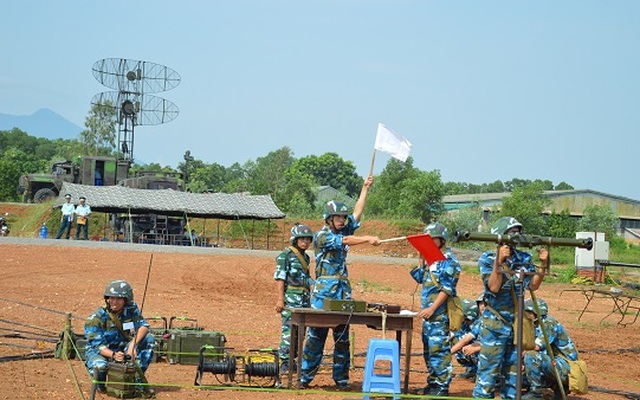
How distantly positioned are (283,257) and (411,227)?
3913cm

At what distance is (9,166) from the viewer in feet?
245

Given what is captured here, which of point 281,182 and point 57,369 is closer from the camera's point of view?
point 57,369

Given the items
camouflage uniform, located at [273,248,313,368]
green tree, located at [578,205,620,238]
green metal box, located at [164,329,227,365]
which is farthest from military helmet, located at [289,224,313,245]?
green tree, located at [578,205,620,238]

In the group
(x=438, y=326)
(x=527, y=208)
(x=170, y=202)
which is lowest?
(x=438, y=326)

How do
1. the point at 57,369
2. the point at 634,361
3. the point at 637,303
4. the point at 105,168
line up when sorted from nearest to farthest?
the point at 57,369, the point at 634,361, the point at 637,303, the point at 105,168

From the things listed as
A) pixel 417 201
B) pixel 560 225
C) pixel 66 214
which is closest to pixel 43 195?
pixel 66 214

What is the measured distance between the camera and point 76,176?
5044 centimetres

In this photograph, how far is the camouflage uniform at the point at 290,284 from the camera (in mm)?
12227

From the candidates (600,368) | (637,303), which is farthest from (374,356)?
(637,303)

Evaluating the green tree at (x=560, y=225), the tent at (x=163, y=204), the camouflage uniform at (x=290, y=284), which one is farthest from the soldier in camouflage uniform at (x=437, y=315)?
the green tree at (x=560, y=225)

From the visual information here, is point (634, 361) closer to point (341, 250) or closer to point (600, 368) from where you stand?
point (600, 368)

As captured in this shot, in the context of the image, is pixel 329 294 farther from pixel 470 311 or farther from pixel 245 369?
pixel 470 311

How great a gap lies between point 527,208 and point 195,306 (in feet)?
146

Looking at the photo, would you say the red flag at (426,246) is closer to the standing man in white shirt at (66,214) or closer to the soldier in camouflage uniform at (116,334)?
the soldier in camouflage uniform at (116,334)
